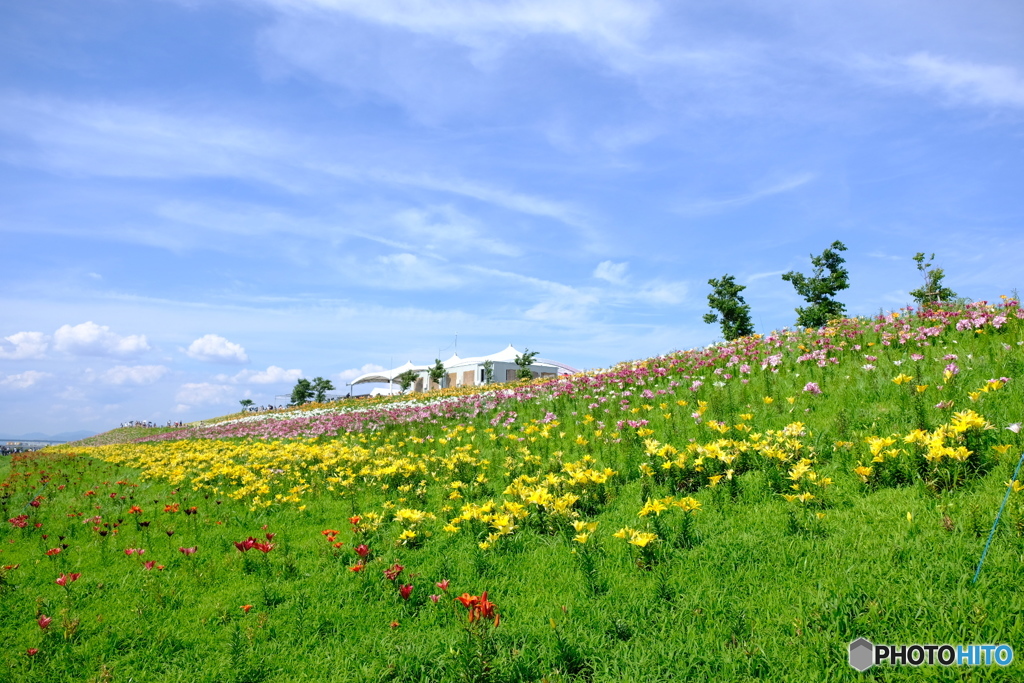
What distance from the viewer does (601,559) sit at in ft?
15.7

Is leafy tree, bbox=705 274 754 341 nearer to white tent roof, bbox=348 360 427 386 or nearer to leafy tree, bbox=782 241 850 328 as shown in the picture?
leafy tree, bbox=782 241 850 328

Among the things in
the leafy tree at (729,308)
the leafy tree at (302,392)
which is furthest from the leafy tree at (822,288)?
the leafy tree at (302,392)

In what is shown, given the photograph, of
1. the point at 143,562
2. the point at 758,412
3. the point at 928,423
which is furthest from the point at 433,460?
the point at 928,423

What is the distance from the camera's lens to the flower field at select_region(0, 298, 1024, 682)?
350 cm

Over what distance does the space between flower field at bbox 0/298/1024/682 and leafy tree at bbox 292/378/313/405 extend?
58.9 meters

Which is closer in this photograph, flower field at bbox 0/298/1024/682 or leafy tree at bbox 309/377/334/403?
flower field at bbox 0/298/1024/682

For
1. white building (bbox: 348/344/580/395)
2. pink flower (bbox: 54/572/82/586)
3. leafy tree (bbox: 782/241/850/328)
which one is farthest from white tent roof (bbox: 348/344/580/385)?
pink flower (bbox: 54/572/82/586)

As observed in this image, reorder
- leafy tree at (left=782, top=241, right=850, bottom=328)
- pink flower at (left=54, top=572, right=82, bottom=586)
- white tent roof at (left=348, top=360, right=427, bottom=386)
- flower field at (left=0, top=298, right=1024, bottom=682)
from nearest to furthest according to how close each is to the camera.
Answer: flower field at (left=0, top=298, right=1024, bottom=682) → pink flower at (left=54, top=572, right=82, bottom=586) → leafy tree at (left=782, top=241, right=850, bottom=328) → white tent roof at (left=348, top=360, right=427, bottom=386)

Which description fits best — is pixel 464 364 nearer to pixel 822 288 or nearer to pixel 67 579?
pixel 822 288

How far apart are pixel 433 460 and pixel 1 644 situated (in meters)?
6.01

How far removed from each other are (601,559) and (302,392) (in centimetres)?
6645

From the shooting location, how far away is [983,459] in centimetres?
500

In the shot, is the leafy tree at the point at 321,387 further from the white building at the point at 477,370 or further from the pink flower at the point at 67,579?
the pink flower at the point at 67,579

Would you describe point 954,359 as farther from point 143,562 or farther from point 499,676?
point 143,562
